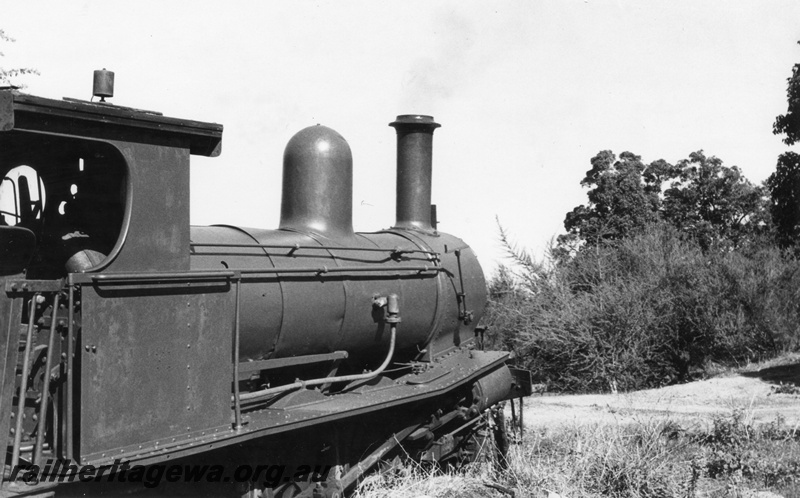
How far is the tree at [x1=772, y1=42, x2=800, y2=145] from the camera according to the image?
2081cm

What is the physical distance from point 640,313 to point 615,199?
941 centimetres

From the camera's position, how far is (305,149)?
672 centimetres

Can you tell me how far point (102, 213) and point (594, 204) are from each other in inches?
911

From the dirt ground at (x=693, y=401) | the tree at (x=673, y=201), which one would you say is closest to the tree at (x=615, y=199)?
the tree at (x=673, y=201)

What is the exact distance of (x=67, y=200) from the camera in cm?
463

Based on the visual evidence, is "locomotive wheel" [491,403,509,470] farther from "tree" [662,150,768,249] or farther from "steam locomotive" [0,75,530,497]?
"tree" [662,150,768,249]

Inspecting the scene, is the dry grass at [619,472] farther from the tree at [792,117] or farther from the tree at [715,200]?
the tree at [715,200]

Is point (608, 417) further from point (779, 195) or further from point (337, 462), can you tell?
point (779, 195)

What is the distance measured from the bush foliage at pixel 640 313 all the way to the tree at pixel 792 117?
4.02 meters

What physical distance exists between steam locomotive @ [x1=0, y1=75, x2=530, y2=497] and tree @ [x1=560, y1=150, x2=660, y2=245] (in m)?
18.6

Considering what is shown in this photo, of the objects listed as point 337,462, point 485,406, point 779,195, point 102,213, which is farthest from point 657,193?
point 102,213

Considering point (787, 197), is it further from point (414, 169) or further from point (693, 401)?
point (414, 169)

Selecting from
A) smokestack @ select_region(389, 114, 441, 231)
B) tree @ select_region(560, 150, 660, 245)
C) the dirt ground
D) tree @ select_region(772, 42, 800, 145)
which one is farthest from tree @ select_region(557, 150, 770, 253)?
smokestack @ select_region(389, 114, 441, 231)

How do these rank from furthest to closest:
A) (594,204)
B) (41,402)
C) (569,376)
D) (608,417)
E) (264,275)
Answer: (594,204) < (569,376) < (608,417) < (264,275) < (41,402)
